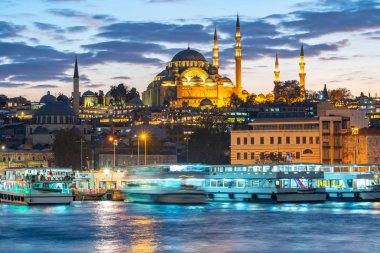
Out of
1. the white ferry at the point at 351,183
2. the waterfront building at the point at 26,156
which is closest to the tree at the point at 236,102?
the waterfront building at the point at 26,156

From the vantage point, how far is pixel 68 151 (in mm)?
112438

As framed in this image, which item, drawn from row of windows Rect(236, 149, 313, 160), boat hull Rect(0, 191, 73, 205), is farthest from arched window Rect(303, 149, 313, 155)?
boat hull Rect(0, 191, 73, 205)

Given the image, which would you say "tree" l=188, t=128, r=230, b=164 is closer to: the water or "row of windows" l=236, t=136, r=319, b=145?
"row of windows" l=236, t=136, r=319, b=145

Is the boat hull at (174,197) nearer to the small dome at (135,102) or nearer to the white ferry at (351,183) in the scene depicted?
the white ferry at (351,183)

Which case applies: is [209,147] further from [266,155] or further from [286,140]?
[266,155]

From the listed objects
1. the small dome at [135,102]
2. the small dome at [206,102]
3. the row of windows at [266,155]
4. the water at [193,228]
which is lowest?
the water at [193,228]

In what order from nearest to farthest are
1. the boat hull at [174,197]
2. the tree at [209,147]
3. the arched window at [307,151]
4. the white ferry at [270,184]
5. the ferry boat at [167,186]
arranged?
the boat hull at [174,197] → the ferry boat at [167,186] → the white ferry at [270,184] → the arched window at [307,151] → the tree at [209,147]

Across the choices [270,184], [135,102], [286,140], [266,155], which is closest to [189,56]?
[135,102]

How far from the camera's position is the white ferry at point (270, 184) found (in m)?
64.2

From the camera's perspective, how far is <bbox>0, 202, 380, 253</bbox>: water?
4219 centimetres

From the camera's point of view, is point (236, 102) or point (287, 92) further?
point (236, 102)

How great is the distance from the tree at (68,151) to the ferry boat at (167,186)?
44.0 metres

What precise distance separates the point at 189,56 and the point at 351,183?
12165cm

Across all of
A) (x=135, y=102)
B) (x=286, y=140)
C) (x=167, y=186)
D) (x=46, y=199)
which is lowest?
(x=46, y=199)
